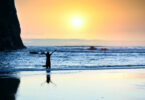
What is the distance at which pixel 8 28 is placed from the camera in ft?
418

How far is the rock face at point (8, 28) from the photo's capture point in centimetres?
12094

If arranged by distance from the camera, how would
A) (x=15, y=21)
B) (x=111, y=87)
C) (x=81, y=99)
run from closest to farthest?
(x=81, y=99) < (x=111, y=87) < (x=15, y=21)

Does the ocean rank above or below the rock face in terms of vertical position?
below

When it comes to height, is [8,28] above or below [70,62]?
above

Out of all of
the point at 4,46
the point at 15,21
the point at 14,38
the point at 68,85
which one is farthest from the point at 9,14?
the point at 68,85

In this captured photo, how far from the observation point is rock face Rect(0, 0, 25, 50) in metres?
121

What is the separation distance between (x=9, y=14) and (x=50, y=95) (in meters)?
130

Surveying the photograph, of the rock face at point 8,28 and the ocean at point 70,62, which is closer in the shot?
the ocean at point 70,62

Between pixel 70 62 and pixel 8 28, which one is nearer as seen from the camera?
pixel 70 62

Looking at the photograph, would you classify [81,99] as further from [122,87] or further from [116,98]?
[122,87]

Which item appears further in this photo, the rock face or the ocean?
the rock face

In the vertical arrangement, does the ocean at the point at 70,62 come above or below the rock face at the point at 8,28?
below

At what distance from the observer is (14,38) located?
434 feet

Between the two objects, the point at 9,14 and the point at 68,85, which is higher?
the point at 9,14
